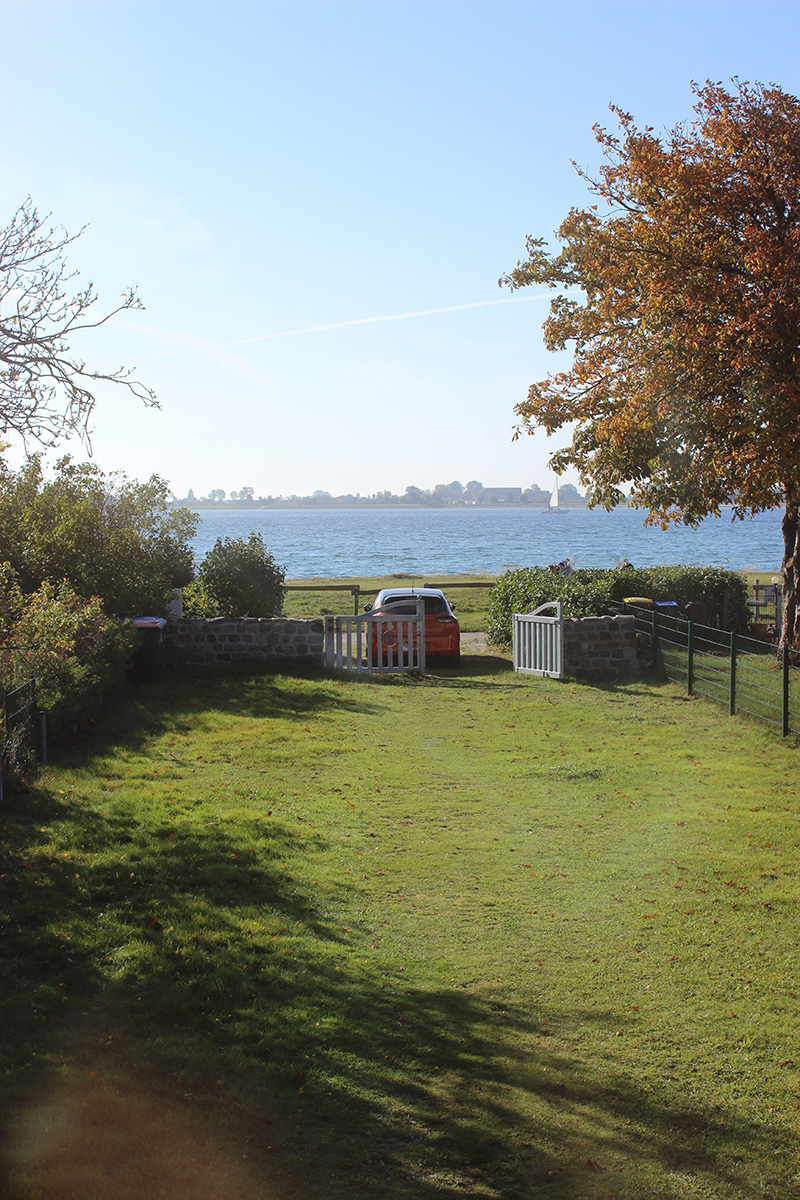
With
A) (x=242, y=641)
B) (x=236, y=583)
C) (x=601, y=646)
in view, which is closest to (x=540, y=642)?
(x=601, y=646)

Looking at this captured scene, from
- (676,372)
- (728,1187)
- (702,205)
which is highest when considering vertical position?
(702,205)

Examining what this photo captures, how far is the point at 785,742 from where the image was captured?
39.7 feet

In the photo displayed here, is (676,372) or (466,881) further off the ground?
(676,372)

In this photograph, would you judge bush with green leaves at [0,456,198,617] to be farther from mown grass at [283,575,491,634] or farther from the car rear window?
mown grass at [283,575,491,634]

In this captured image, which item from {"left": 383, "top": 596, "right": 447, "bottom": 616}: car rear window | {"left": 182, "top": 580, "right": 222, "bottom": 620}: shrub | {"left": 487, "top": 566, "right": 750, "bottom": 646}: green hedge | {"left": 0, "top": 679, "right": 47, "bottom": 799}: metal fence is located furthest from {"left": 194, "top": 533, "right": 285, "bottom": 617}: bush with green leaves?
{"left": 0, "top": 679, "right": 47, "bottom": 799}: metal fence

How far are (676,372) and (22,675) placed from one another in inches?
349

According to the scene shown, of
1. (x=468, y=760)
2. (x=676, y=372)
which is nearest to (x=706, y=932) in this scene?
(x=468, y=760)

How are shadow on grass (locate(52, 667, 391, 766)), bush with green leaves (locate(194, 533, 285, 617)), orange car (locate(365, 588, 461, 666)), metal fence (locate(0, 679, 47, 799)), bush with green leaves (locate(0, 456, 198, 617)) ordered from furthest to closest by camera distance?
1. bush with green leaves (locate(194, 533, 285, 617))
2. orange car (locate(365, 588, 461, 666))
3. bush with green leaves (locate(0, 456, 198, 617))
4. shadow on grass (locate(52, 667, 391, 766))
5. metal fence (locate(0, 679, 47, 799))

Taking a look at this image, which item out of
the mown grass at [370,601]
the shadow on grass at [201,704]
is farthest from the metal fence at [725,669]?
the mown grass at [370,601]

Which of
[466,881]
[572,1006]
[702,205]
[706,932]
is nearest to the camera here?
[572,1006]

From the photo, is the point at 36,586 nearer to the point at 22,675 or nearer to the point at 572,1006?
the point at 22,675

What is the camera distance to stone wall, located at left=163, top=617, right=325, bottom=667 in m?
17.1

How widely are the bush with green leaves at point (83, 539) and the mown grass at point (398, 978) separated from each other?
599 cm

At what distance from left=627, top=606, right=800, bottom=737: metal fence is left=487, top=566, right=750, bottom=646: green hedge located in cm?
105
